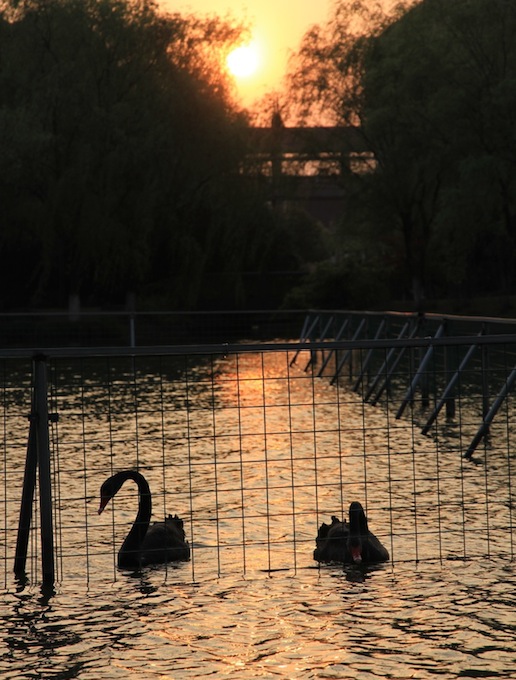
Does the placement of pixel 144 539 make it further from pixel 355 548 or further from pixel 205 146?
pixel 205 146

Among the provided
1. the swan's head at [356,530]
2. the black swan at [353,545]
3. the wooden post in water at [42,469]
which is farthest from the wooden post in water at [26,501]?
the swan's head at [356,530]

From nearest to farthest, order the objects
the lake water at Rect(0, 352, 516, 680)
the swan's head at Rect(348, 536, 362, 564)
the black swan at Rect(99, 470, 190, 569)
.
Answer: the lake water at Rect(0, 352, 516, 680) → the swan's head at Rect(348, 536, 362, 564) → the black swan at Rect(99, 470, 190, 569)

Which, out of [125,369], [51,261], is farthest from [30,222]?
[125,369]

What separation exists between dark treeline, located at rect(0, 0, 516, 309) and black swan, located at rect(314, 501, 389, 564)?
3581 cm

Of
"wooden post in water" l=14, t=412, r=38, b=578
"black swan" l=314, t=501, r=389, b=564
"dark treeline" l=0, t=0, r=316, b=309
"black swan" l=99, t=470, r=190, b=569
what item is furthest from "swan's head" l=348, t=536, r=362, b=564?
"dark treeline" l=0, t=0, r=316, b=309

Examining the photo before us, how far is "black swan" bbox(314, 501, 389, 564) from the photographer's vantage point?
24.2 feet

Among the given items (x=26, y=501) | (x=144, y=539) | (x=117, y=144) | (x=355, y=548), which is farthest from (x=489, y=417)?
(x=117, y=144)

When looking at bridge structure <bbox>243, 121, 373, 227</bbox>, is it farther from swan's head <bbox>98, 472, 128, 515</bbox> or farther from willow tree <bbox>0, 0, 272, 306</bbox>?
swan's head <bbox>98, 472, 128, 515</bbox>

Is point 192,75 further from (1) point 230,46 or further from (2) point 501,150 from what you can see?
(2) point 501,150

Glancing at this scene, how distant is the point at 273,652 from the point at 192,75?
143ft

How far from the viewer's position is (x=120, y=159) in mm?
43875

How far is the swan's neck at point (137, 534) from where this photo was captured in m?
7.52

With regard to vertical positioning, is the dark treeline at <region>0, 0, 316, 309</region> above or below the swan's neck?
above

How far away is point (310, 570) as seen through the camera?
24.2ft
